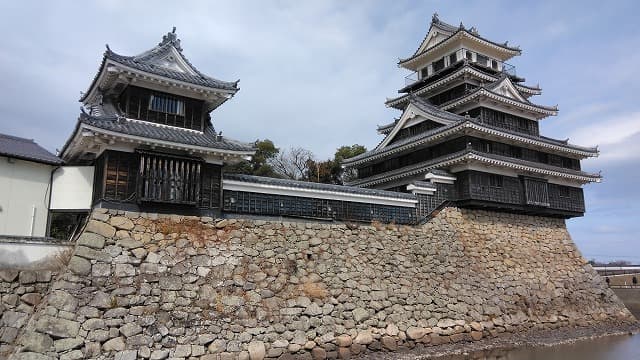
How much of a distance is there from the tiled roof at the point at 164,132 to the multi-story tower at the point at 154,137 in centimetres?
2

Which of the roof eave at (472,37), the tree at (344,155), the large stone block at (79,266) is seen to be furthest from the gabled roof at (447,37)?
the large stone block at (79,266)

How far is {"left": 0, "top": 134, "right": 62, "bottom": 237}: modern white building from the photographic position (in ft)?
37.6

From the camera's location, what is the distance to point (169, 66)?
13.5 metres

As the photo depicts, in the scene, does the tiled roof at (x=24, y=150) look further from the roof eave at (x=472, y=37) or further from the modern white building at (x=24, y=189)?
the roof eave at (x=472, y=37)

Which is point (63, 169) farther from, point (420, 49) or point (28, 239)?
point (420, 49)

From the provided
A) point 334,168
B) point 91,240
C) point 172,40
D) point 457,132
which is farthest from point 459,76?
point 91,240

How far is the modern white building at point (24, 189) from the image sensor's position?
1146 centimetres

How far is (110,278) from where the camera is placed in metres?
10.4

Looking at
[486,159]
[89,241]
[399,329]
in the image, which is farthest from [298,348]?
[486,159]

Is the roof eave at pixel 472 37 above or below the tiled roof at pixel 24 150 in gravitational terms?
above

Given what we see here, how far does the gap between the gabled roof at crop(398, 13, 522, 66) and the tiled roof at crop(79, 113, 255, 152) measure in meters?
14.8

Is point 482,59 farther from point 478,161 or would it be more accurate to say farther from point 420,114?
point 478,161

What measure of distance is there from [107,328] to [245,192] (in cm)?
529

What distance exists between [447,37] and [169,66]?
621 inches
